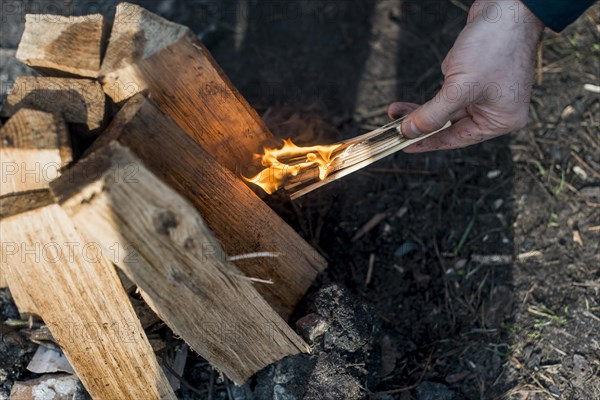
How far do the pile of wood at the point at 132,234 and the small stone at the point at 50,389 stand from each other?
0.16 meters

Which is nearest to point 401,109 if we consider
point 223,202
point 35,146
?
point 223,202

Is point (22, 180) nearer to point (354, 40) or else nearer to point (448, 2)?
point (354, 40)

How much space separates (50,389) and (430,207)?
6.93 feet

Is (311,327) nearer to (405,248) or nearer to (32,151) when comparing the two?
(405,248)

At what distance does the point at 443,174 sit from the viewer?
312 centimetres

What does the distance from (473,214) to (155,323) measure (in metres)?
1.80

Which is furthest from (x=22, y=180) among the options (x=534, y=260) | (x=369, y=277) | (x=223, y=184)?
(x=534, y=260)

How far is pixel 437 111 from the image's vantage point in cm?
234

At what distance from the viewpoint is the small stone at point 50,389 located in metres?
2.24

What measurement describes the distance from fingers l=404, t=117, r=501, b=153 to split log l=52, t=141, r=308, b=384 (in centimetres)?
125

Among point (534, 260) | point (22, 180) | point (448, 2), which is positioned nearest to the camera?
point (22, 180)

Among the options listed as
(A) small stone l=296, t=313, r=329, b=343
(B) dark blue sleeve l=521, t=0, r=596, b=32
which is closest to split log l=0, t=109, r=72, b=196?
(A) small stone l=296, t=313, r=329, b=343

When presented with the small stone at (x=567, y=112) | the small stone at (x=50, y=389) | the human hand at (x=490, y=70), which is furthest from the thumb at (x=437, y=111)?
the small stone at (x=50, y=389)

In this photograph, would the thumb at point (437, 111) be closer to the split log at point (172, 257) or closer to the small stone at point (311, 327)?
the small stone at point (311, 327)
